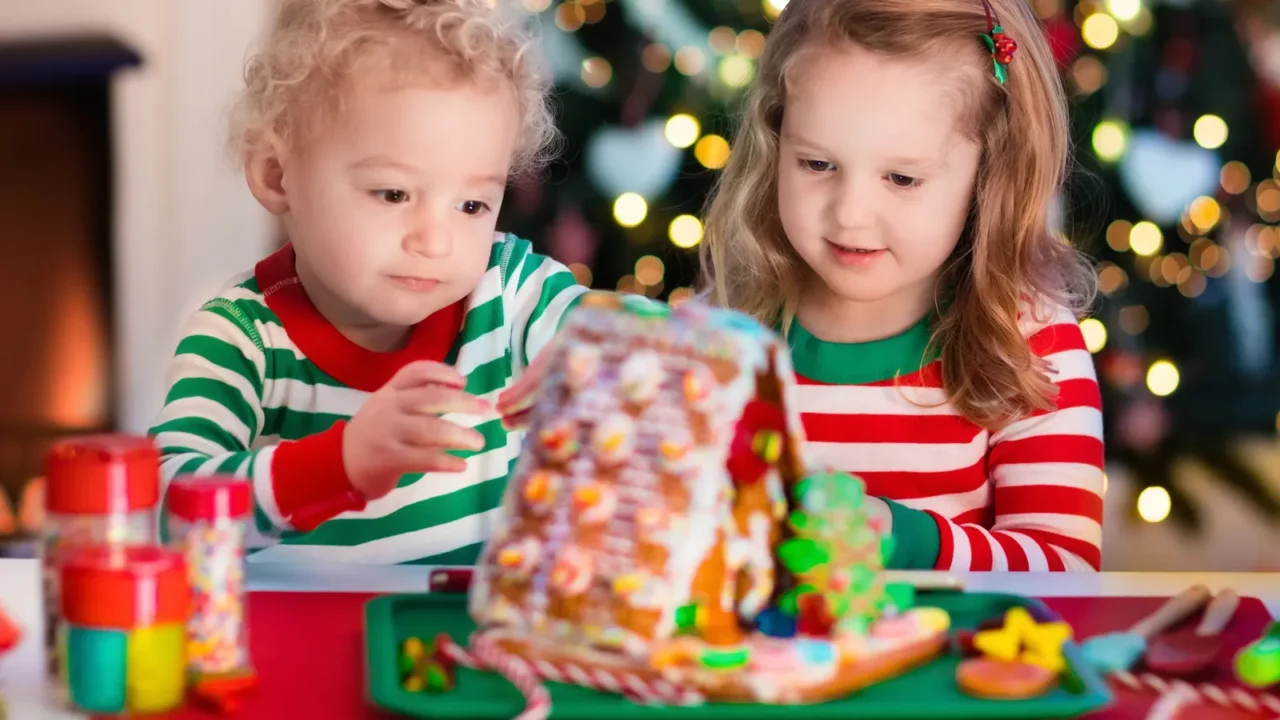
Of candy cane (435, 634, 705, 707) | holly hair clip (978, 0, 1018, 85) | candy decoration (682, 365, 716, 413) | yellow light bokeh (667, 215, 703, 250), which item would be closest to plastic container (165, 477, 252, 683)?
candy cane (435, 634, 705, 707)

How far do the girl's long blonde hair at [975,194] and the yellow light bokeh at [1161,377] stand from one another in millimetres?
1384

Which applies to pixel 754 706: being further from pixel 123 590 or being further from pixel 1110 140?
pixel 1110 140

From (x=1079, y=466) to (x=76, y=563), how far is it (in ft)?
2.86

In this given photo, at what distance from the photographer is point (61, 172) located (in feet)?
9.23

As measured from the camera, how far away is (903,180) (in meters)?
1.18

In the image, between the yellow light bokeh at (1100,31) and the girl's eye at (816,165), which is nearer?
the girl's eye at (816,165)

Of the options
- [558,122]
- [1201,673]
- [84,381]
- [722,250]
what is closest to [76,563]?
[1201,673]

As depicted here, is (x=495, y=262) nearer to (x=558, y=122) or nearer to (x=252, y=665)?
(x=252, y=665)

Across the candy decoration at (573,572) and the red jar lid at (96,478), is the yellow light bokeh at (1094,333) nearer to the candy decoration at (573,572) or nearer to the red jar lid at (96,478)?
the candy decoration at (573,572)

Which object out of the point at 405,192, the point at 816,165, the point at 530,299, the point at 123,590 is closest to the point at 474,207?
the point at 405,192

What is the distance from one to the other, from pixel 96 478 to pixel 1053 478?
2.70 ft

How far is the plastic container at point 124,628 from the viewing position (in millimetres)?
672

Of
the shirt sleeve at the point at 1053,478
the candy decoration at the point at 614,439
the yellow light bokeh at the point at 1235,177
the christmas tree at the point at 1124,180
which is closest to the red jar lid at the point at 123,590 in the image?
the candy decoration at the point at 614,439

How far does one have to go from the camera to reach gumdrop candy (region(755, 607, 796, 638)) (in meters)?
0.77
